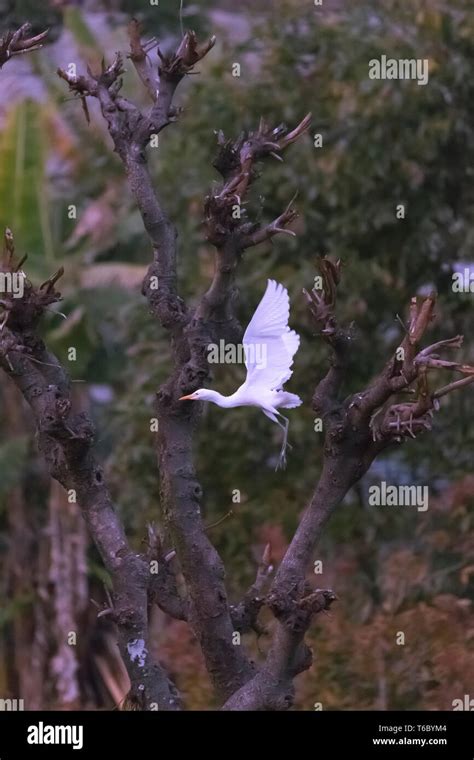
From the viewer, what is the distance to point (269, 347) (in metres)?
Result: 3.20

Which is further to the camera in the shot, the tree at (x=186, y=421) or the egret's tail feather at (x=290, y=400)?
the egret's tail feather at (x=290, y=400)

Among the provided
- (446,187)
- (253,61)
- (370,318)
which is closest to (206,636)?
(370,318)

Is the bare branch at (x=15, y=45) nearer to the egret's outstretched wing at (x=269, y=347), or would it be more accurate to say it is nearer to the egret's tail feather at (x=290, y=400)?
the egret's outstretched wing at (x=269, y=347)

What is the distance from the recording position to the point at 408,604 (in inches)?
226

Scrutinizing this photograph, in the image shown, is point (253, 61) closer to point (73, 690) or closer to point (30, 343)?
point (73, 690)

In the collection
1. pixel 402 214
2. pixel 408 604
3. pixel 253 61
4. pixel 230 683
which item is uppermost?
pixel 253 61

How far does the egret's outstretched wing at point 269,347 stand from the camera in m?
3.18

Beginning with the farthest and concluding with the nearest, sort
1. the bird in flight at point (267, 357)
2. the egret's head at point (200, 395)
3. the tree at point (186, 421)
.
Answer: the bird in flight at point (267, 357) → the egret's head at point (200, 395) → the tree at point (186, 421)

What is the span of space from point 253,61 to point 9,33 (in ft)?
11.3

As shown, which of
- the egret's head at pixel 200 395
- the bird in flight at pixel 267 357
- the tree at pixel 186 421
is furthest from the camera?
the bird in flight at pixel 267 357

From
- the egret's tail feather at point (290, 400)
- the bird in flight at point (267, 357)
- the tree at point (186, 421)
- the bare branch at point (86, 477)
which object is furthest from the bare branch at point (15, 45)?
the egret's tail feather at point (290, 400)

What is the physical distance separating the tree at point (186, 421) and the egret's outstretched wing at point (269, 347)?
0.26 ft
